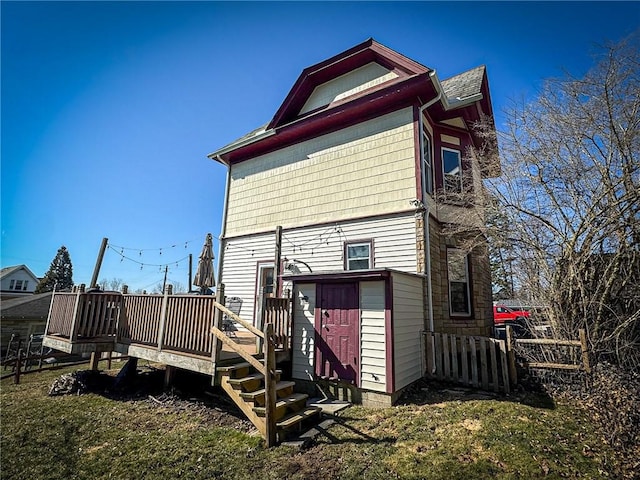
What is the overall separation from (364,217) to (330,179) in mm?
2062

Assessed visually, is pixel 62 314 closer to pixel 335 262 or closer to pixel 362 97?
pixel 335 262

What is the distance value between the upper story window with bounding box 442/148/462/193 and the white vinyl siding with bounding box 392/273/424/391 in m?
3.97

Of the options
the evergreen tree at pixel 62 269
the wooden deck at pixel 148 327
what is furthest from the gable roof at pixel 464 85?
the evergreen tree at pixel 62 269

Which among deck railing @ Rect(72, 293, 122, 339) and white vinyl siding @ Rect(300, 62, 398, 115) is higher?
white vinyl siding @ Rect(300, 62, 398, 115)

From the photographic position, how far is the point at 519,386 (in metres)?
6.01

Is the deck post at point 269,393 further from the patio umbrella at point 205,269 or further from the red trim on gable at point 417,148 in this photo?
the red trim on gable at point 417,148

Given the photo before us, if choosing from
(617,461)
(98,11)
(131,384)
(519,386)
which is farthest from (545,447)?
(98,11)

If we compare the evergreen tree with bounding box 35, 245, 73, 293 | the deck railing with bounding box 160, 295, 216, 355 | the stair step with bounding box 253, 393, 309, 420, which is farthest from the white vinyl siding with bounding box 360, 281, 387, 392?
the evergreen tree with bounding box 35, 245, 73, 293

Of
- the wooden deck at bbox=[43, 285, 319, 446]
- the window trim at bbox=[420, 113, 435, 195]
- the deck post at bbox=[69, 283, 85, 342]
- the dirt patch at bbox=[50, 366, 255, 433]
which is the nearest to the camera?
the wooden deck at bbox=[43, 285, 319, 446]

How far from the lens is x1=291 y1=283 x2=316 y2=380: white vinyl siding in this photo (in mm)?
6887

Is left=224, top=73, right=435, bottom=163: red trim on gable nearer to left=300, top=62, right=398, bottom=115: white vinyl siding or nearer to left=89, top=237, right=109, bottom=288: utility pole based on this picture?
left=300, top=62, right=398, bottom=115: white vinyl siding

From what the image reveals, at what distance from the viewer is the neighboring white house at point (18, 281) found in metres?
33.9

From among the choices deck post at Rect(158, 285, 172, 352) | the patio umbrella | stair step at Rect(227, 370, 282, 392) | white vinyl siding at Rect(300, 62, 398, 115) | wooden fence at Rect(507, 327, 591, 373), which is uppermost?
white vinyl siding at Rect(300, 62, 398, 115)

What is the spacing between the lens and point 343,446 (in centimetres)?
430
